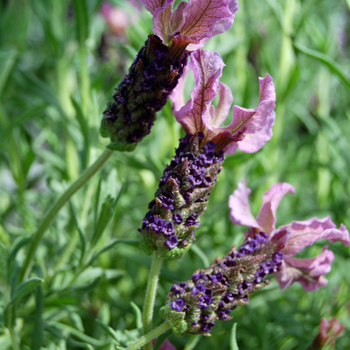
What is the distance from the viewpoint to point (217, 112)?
0.70 m

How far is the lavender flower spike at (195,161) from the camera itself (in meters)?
0.60

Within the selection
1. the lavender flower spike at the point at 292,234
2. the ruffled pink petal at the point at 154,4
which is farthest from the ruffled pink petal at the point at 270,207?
the ruffled pink petal at the point at 154,4

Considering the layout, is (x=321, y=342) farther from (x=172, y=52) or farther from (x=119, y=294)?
(x=119, y=294)

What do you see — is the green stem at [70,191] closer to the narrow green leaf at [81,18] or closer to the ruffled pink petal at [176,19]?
the ruffled pink petal at [176,19]

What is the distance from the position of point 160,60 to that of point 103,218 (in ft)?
1.08

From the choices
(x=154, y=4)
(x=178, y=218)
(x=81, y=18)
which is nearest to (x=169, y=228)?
(x=178, y=218)

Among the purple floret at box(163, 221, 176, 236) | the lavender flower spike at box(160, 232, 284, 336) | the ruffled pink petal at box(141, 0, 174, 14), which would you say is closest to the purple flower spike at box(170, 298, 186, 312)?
the lavender flower spike at box(160, 232, 284, 336)

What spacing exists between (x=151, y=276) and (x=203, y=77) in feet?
1.03

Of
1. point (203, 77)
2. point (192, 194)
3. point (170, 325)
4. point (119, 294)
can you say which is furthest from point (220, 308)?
point (119, 294)

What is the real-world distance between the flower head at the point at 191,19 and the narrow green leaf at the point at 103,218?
12.0 inches

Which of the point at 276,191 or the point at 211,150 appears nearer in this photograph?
the point at 211,150

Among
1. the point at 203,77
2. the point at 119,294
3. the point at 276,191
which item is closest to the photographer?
the point at 203,77

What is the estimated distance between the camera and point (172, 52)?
609mm

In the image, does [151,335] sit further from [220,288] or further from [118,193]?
[118,193]
